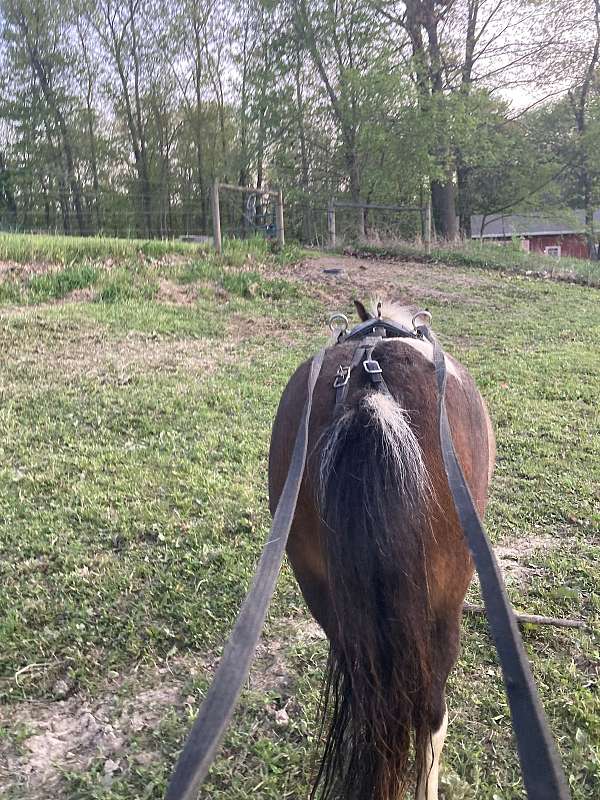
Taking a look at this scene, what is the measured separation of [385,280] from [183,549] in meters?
8.13

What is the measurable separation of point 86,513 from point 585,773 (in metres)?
2.69

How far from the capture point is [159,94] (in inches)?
979

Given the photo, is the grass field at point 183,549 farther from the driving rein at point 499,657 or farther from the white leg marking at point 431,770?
the driving rein at point 499,657

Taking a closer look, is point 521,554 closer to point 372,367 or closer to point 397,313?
point 397,313

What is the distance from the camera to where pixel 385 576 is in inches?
48.1

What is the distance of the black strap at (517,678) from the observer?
0.86 m

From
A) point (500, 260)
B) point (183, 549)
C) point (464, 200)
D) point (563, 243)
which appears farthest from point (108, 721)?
point (563, 243)

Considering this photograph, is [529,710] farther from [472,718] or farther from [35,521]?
[35,521]

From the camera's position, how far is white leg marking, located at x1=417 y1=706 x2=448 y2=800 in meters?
1.42

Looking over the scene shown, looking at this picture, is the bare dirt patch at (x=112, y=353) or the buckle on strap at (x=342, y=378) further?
the bare dirt patch at (x=112, y=353)

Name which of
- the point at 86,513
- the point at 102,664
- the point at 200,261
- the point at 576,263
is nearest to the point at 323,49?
the point at 576,263

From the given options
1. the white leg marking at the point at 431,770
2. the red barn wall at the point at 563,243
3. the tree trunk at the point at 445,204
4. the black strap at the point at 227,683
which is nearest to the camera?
the black strap at the point at 227,683

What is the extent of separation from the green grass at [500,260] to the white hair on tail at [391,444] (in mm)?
11844

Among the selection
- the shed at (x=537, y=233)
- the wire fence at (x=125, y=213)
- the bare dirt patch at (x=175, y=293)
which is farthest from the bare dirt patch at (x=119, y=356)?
the shed at (x=537, y=233)
